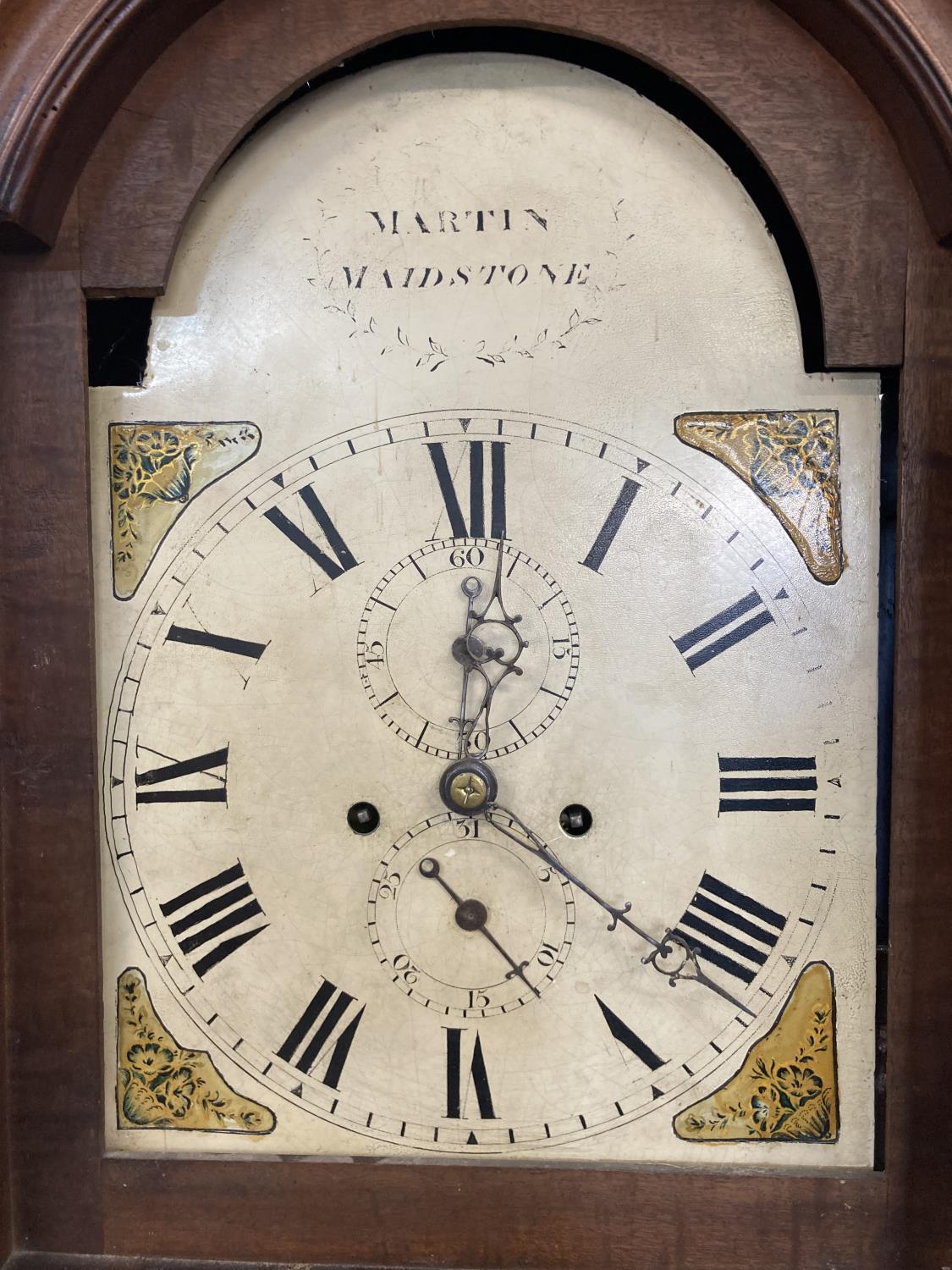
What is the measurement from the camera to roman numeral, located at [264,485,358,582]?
5.13 feet

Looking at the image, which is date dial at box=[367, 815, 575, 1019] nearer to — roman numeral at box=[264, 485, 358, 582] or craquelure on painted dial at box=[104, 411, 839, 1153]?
craquelure on painted dial at box=[104, 411, 839, 1153]

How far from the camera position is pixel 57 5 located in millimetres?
1392

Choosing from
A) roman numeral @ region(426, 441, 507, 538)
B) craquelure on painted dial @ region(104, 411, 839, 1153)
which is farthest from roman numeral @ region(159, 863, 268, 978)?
roman numeral @ region(426, 441, 507, 538)

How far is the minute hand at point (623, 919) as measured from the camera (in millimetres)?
1536

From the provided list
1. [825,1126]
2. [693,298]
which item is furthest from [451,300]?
[825,1126]

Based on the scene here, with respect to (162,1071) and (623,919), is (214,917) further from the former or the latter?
(623,919)

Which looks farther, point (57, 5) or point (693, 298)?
point (693, 298)

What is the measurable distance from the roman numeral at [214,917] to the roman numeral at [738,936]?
0.58 m

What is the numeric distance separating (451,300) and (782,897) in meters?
0.91

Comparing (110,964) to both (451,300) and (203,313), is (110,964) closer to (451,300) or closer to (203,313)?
(203,313)

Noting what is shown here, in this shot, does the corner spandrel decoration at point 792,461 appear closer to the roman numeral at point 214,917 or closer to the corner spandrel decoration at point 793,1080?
the corner spandrel decoration at point 793,1080

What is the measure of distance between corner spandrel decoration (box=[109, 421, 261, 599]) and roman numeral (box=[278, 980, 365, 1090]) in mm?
613

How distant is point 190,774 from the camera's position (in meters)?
1.58

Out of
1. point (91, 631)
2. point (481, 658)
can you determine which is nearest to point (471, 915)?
point (481, 658)
